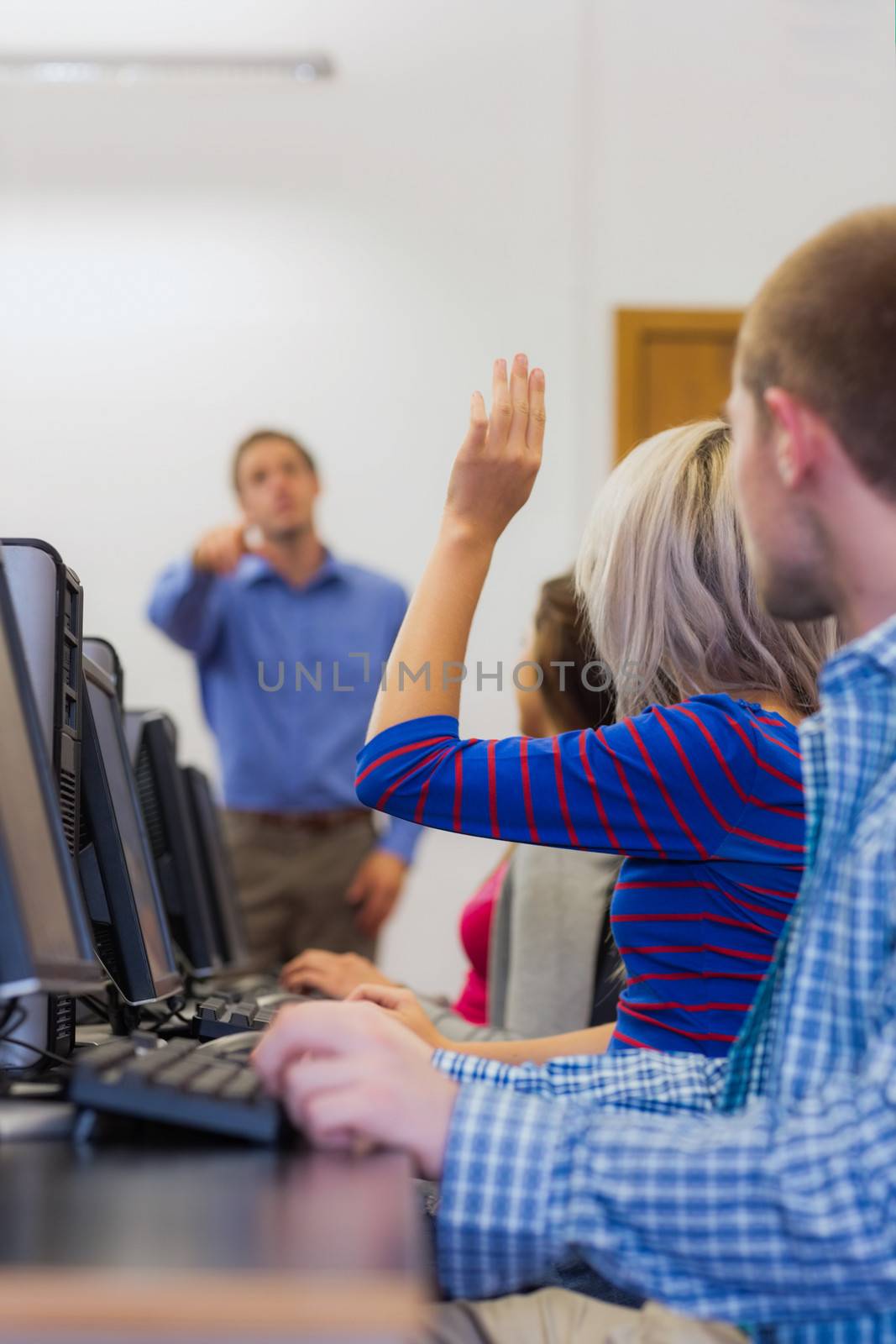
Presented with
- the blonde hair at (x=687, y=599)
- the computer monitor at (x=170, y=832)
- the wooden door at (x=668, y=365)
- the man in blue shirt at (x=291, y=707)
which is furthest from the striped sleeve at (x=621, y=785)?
the wooden door at (x=668, y=365)

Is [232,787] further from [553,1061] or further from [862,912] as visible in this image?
[862,912]

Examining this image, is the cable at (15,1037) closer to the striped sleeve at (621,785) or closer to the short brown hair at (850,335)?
the striped sleeve at (621,785)

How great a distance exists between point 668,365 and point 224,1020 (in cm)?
293

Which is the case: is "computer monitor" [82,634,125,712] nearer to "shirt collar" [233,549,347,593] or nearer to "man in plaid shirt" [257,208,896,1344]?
"man in plaid shirt" [257,208,896,1344]

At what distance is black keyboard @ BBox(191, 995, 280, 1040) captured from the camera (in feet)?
3.65

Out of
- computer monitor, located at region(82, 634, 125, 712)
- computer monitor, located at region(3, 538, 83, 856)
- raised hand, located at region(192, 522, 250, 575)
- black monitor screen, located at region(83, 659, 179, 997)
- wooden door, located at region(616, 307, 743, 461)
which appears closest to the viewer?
computer monitor, located at region(3, 538, 83, 856)

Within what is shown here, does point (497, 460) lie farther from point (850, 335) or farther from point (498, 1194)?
point (498, 1194)

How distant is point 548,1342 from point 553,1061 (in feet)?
0.54

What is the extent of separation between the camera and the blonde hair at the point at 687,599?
45.7 inches

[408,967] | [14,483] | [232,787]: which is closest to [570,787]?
[232,787]

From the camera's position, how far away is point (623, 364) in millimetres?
3676

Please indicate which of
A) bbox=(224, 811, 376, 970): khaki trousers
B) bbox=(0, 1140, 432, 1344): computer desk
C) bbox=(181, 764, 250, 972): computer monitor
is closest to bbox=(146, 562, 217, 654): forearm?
bbox=(224, 811, 376, 970): khaki trousers

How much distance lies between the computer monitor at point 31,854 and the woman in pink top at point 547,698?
782mm

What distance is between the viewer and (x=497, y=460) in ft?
3.68
